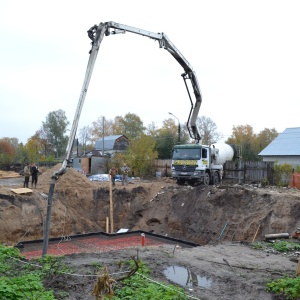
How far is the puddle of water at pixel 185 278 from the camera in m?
7.73

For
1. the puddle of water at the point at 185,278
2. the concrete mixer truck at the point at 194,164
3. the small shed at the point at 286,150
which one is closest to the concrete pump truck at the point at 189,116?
the concrete mixer truck at the point at 194,164

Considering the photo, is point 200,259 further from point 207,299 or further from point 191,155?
point 191,155

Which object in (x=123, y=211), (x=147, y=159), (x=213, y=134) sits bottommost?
(x=123, y=211)

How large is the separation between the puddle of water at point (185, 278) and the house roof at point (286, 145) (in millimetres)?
23581

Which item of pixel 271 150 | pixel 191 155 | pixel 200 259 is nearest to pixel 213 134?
pixel 271 150

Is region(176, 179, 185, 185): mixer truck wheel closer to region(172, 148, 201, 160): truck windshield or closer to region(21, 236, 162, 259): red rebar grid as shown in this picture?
region(172, 148, 201, 160): truck windshield

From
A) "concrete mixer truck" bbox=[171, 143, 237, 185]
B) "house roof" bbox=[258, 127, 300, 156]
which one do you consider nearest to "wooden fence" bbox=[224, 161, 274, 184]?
"concrete mixer truck" bbox=[171, 143, 237, 185]

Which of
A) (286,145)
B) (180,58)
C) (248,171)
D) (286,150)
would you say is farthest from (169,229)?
(286,145)

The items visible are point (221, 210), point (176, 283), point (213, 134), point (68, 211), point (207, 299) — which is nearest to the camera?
point (207, 299)

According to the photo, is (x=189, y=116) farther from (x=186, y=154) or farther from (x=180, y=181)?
(x=180, y=181)

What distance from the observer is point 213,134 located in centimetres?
6506

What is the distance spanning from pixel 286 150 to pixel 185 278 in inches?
983

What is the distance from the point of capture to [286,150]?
3066 centimetres

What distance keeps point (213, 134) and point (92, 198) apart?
152 ft
